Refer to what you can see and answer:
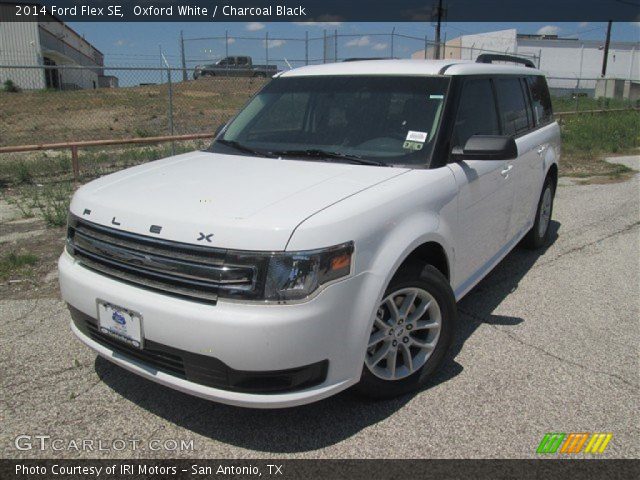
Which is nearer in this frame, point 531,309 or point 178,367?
point 178,367

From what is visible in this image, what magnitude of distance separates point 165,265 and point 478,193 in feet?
7.06

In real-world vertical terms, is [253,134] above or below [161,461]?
above

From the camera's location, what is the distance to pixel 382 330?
2914mm

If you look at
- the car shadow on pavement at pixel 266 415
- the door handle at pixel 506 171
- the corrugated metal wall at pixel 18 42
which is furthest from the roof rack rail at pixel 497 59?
the corrugated metal wall at pixel 18 42

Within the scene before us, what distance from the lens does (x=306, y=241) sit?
2.40 meters

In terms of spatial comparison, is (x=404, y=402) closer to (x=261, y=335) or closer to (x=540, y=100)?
(x=261, y=335)

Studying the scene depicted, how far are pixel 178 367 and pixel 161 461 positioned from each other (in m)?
0.47

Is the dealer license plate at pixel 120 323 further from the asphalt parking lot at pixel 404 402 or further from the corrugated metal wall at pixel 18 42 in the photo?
the corrugated metal wall at pixel 18 42

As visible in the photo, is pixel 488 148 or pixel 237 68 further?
pixel 237 68

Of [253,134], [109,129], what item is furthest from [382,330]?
[109,129]

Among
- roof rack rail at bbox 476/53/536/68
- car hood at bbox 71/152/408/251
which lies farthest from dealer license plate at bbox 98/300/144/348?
roof rack rail at bbox 476/53/536/68

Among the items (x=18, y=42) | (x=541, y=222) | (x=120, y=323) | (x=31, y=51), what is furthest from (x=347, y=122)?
(x=18, y=42)

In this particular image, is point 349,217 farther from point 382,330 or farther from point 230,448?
point 230,448

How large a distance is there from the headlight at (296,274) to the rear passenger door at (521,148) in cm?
248
